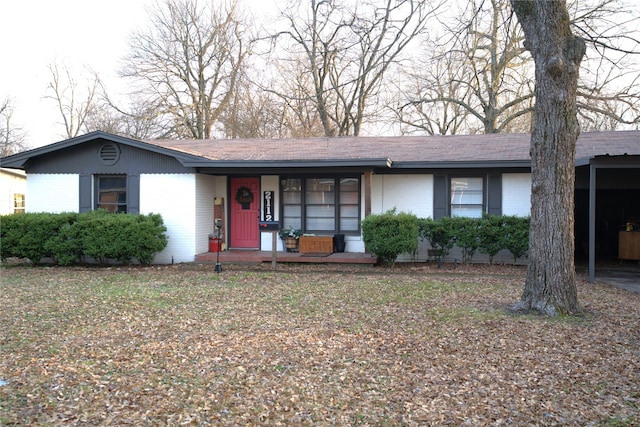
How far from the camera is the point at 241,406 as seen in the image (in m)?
3.82

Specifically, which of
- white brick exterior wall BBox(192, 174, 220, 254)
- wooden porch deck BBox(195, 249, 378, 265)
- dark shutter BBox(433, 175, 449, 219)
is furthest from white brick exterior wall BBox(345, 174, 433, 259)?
white brick exterior wall BBox(192, 174, 220, 254)

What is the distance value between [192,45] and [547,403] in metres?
28.5

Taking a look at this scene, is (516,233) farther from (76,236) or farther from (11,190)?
(11,190)

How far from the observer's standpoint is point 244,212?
13.8 m

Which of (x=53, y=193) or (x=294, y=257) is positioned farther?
(x=53, y=193)

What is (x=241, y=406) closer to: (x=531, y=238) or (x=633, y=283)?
(x=531, y=238)

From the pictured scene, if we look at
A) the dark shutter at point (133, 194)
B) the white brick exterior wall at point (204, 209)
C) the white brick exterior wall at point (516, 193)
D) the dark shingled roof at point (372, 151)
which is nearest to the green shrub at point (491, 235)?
the white brick exterior wall at point (516, 193)

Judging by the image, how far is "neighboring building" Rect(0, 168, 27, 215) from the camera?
2102cm

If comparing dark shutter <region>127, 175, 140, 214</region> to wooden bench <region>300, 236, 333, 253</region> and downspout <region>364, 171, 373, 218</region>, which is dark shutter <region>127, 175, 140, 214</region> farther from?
downspout <region>364, 171, 373, 218</region>

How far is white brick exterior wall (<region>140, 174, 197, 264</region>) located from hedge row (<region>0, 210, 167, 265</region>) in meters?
0.70

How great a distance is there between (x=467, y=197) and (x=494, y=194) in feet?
2.19

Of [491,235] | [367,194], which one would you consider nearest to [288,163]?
[367,194]

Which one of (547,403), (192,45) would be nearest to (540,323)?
Result: (547,403)

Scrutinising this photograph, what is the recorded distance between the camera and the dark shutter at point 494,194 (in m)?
12.4
